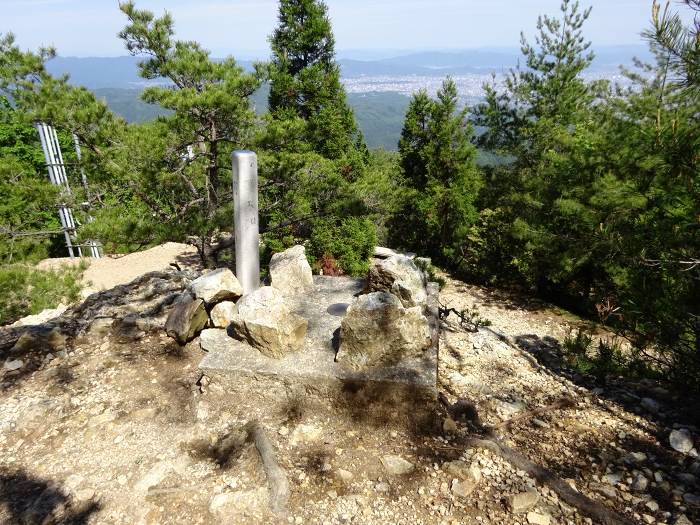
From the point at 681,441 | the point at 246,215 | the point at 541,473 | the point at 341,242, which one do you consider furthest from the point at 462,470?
the point at 341,242

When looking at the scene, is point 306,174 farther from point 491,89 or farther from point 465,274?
point 491,89

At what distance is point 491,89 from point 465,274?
21.4 ft

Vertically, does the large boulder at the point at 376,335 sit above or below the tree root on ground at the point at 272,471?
above

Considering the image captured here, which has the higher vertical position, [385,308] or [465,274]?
[385,308]

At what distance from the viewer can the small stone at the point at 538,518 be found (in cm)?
300

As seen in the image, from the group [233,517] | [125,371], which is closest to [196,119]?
[125,371]

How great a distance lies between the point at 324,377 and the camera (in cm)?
410

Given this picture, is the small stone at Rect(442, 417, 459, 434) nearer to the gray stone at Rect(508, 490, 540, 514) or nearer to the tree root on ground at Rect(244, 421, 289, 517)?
the gray stone at Rect(508, 490, 540, 514)

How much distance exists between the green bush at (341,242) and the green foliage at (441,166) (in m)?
2.58

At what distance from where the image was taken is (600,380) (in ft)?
16.0

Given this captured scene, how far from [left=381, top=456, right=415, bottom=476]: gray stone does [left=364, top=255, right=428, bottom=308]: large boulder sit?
1.94 m

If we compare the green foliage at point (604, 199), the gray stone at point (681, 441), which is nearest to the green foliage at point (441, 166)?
the green foliage at point (604, 199)

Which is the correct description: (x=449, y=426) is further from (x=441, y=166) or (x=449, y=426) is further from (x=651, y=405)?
(x=441, y=166)

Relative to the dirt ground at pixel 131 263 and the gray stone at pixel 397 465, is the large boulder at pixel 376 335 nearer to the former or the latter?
the gray stone at pixel 397 465
